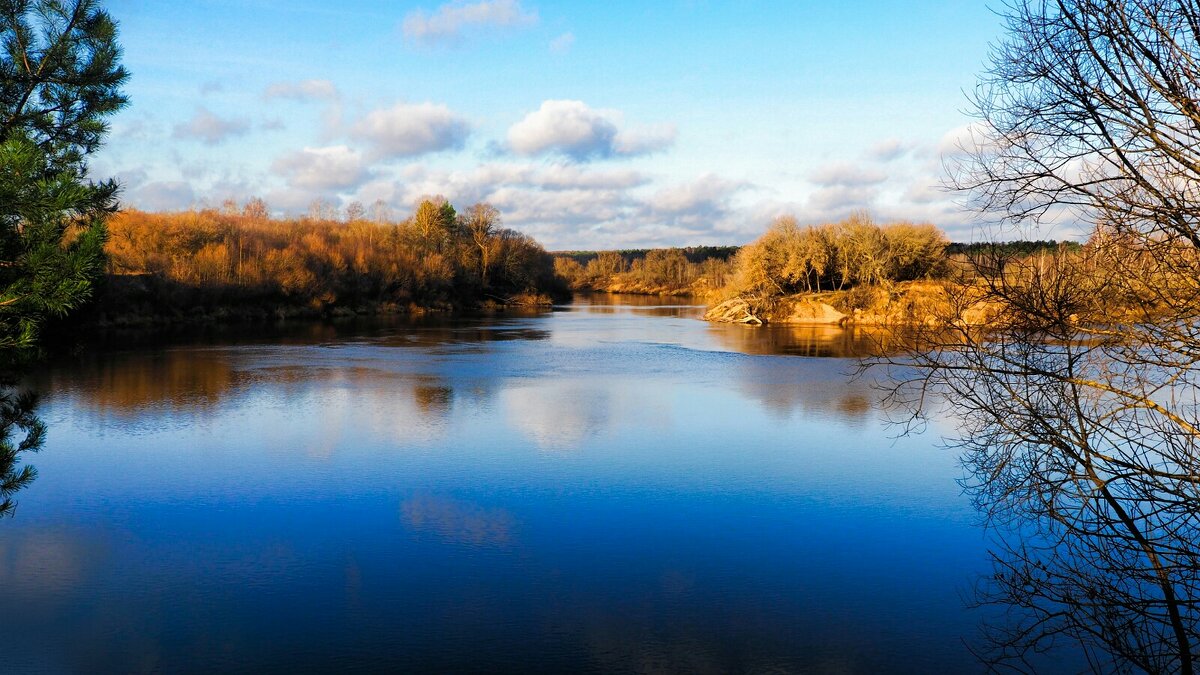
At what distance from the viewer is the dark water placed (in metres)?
5.20

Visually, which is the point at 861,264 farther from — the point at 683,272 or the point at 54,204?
the point at 683,272

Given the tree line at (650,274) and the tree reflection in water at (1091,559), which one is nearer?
the tree reflection in water at (1091,559)

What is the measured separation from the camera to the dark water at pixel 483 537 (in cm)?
520

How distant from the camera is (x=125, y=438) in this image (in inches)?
432

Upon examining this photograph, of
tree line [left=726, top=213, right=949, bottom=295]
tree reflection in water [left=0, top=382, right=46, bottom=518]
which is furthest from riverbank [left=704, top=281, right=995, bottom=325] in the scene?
tree reflection in water [left=0, top=382, right=46, bottom=518]

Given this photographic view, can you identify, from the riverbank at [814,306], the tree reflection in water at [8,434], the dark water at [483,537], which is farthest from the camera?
the riverbank at [814,306]

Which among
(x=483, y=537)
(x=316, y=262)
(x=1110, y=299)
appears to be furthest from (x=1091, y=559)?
(x=316, y=262)

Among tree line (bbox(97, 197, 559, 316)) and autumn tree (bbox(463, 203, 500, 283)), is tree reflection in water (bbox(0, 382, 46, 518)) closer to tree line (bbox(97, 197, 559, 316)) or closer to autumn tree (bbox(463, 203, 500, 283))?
tree line (bbox(97, 197, 559, 316))

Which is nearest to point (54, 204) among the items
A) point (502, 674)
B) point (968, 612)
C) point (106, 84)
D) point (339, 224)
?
point (106, 84)

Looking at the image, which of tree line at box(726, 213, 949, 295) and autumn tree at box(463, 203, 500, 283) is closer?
tree line at box(726, 213, 949, 295)

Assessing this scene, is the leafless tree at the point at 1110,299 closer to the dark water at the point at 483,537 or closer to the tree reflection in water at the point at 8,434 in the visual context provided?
the dark water at the point at 483,537

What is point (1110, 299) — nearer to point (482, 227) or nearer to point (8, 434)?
point (8, 434)

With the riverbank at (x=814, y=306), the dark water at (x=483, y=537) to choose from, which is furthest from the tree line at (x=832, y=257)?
the dark water at (x=483, y=537)

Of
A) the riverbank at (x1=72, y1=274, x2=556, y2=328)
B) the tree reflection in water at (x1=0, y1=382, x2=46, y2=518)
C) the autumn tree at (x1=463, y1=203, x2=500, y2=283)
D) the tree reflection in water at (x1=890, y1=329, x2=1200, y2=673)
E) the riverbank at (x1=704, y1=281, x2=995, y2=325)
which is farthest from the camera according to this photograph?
the autumn tree at (x1=463, y1=203, x2=500, y2=283)
